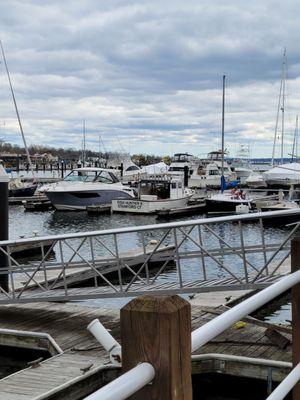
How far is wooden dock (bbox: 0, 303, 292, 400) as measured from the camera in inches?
308

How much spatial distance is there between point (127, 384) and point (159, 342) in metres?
0.21

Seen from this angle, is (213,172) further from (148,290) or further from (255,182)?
(148,290)

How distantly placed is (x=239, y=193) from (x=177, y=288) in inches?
1338

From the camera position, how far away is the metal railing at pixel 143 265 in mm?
10414

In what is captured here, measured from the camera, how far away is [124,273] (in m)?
21.3

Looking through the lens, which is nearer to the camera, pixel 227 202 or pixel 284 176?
pixel 227 202

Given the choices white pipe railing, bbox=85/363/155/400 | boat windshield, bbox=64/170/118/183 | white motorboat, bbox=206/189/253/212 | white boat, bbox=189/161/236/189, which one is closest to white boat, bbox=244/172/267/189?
white boat, bbox=189/161/236/189

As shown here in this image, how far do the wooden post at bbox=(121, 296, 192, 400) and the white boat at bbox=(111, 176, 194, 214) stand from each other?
41.5 m

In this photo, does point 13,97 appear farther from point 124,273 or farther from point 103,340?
point 103,340

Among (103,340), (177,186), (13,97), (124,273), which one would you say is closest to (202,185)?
(177,186)

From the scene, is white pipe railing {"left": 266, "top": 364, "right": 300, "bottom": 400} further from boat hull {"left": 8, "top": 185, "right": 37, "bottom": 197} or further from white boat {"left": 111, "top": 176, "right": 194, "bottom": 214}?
boat hull {"left": 8, "top": 185, "right": 37, "bottom": 197}

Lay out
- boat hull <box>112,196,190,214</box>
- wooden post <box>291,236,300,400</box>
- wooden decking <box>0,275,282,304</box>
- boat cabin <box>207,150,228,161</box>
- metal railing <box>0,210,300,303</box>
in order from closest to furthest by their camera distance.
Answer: wooden post <box>291,236,300,400</box> < wooden decking <box>0,275,282,304</box> < metal railing <box>0,210,300,303</box> < boat hull <box>112,196,190,214</box> < boat cabin <box>207,150,228,161</box>

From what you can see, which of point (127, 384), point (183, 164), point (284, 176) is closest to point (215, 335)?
point (127, 384)

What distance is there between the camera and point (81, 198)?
47.3 metres
